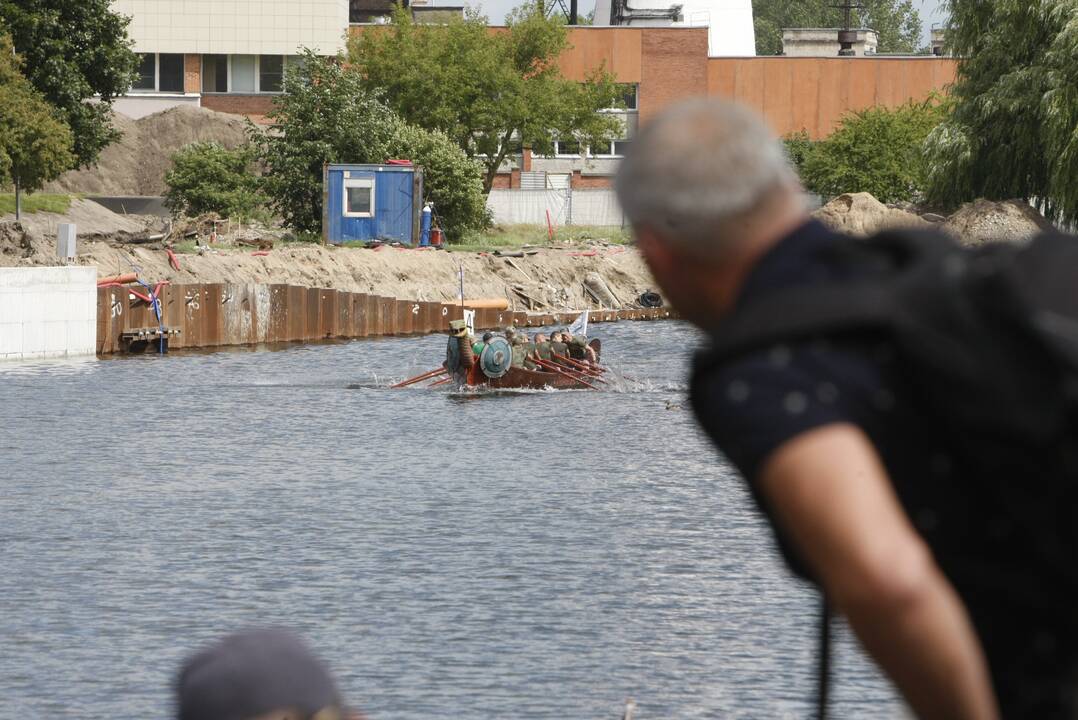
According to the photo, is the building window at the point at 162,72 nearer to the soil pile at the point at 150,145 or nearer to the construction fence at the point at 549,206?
the soil pile at the point at 150,145

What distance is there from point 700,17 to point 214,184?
4244 centimetres

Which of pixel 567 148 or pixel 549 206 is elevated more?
pixel 567 148

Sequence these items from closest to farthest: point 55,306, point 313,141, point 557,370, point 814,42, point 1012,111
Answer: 1. point 557,370
2. point 55,306
3. point 1012,111
4. point 313,141
5. point 814,42

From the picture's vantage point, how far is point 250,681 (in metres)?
2.98

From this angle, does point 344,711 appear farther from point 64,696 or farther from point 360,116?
point 360,116

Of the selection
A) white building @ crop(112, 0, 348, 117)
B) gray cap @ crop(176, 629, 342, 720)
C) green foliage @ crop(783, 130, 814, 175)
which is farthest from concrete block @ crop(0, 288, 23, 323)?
white building @ crop(112, 0, 348, 117)

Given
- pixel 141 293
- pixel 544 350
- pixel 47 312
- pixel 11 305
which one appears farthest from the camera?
pixel 141 293

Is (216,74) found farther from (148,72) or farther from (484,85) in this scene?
(484,85)

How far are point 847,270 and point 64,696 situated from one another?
11.5m

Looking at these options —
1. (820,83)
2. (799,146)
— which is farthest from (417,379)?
(820,83)

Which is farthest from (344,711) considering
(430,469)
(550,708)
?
(430,469)

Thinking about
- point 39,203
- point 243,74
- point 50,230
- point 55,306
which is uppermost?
point 243,74

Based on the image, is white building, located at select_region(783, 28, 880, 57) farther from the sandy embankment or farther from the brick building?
the sandy embankment

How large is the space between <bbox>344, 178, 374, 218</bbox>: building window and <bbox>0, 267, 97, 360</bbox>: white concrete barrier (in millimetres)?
19854
